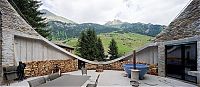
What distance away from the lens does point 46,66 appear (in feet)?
50.1

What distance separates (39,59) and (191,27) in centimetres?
972

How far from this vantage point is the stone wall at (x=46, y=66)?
13648mm

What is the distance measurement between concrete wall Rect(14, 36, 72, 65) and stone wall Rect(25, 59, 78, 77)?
1.87ft

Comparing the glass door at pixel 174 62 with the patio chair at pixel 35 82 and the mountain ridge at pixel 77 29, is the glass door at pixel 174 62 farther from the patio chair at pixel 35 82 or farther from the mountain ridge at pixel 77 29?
the mountain ridge at pixel 77 29

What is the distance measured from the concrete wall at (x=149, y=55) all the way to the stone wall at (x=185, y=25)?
1929 mm

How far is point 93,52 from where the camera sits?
32000mm

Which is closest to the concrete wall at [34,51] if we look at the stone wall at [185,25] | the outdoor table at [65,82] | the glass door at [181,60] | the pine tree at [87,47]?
the outdoor table at [65,82]

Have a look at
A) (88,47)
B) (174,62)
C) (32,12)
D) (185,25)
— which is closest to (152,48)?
(174,62)

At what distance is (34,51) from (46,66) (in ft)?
4.18

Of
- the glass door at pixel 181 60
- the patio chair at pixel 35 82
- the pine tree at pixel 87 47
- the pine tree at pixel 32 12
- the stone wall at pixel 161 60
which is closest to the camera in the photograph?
the patio chair at pixel 35 82

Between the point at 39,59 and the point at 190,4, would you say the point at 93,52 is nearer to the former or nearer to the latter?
the point at 39,59

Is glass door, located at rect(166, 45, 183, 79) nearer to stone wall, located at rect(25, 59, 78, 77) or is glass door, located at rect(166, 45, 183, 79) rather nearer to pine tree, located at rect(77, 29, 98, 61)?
stone wall, located at rect(25, 59, 78, 77)

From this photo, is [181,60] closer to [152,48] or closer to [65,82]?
[152,48]

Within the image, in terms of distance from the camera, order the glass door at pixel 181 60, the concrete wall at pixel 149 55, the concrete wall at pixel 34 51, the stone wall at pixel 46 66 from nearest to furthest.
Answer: the glass door at pixel 181 60 → the concrete wall at pixel 34 51 → the stone wall at pixel 46 66 → the concrete wall at pixel 149 55
